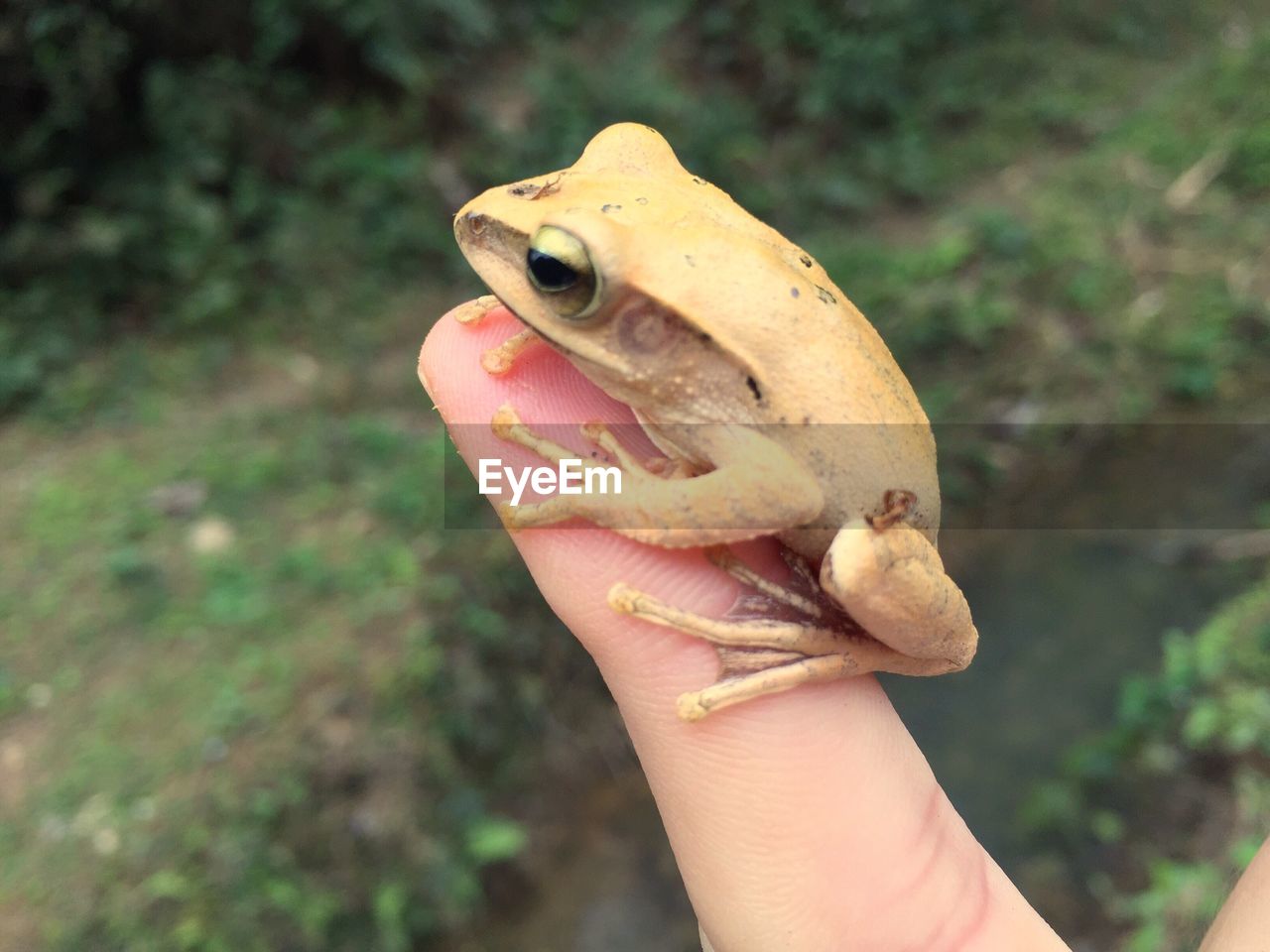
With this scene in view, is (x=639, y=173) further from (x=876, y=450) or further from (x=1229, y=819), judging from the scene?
(x=1229, y=819)

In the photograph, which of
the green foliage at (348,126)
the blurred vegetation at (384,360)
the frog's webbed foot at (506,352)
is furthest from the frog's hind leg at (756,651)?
the green foliage at (348,126)

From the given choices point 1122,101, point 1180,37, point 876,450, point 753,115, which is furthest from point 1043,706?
point 1180,37

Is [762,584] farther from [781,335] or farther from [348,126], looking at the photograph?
[348,126]

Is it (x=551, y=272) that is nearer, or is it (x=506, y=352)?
(x=551, y=272)

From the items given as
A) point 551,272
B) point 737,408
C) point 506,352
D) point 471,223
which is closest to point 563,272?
point 551,272

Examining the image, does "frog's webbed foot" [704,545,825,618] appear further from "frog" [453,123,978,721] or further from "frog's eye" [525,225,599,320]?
"frog's eye" [525,225,599,320]

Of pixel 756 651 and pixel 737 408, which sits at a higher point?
pixel 737 408

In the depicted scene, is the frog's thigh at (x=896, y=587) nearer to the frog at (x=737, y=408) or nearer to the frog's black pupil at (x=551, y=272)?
the frog at (x=737, y=408)
